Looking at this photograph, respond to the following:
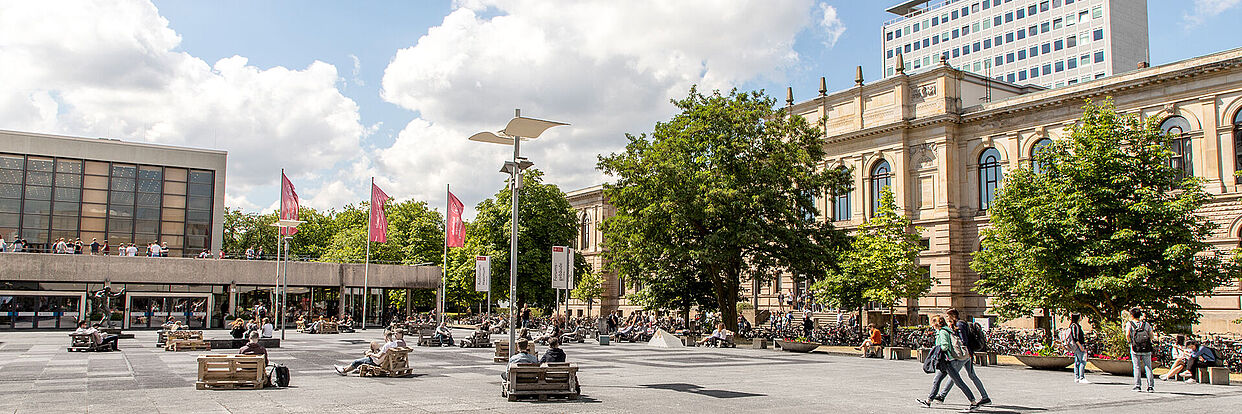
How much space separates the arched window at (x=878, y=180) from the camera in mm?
52812

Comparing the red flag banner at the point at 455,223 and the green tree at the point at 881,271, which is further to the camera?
the red flag banner at the point at 455,223

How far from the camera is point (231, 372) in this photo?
50.6ft

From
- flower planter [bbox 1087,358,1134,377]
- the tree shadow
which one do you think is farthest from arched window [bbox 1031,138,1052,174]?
the tree shadow

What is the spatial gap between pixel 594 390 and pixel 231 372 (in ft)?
21.1

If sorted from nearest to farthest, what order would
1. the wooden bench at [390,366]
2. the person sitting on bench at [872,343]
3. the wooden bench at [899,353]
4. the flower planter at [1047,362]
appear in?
the wooden bench at [390,366] < the flower planter at [1047,362] < the wooden bench at [899,353] < the person sitting on bench at [872,343]

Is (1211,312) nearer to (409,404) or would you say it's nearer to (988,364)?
(988,364)

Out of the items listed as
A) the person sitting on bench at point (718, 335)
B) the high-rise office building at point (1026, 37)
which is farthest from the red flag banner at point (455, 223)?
the high-rise office building at point (1026, 37)

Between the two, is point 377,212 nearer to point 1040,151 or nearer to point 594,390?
point 594,390

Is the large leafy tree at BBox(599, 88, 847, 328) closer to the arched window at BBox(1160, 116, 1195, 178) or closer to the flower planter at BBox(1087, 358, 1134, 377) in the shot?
the arched window at BBox(1160, 116, 1195, 178)

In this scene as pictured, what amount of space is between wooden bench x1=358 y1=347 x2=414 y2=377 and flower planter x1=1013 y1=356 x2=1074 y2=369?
16.5 m

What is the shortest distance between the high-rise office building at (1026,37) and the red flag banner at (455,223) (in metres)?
51.7

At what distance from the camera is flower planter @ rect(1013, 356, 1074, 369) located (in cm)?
2305

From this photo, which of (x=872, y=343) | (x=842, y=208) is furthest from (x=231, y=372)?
(x=842, y=208)

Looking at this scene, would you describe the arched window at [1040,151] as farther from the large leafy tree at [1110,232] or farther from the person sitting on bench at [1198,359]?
the person sitting on bench at [1198,359]
